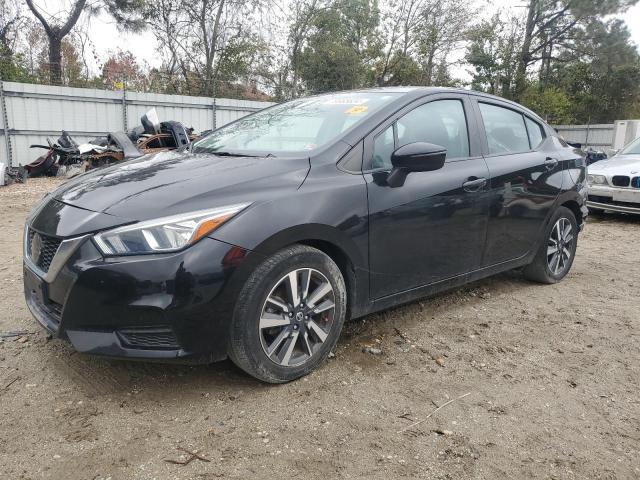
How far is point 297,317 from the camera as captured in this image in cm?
262

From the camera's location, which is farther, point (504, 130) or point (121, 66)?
point (121, 66)

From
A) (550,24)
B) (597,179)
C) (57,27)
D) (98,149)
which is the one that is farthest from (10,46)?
(550,24)

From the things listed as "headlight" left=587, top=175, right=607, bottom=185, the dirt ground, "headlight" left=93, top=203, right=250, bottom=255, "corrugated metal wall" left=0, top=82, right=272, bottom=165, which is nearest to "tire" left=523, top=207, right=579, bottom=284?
the dirt ground

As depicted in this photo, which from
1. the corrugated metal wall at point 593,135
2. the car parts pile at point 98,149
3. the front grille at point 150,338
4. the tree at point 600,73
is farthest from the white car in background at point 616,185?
the tree at point 600,73

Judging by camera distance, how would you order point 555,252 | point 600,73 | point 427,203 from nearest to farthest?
1. point 427,203
2. point 555,252
3. point 600,73

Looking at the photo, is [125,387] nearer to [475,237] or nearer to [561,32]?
[475,237]

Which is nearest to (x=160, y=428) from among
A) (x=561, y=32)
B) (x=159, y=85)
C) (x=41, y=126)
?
(x=41, y=126)

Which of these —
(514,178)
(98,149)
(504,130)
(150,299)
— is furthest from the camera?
(98,149)

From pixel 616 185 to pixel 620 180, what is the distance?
9 centimetres

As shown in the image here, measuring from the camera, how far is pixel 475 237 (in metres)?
3.53

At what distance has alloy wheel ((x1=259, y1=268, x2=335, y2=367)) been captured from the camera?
8.32ft

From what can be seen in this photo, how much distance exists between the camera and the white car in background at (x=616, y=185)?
7910 mm

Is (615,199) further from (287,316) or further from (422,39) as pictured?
(422,39)

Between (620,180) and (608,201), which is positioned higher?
(620,180)
